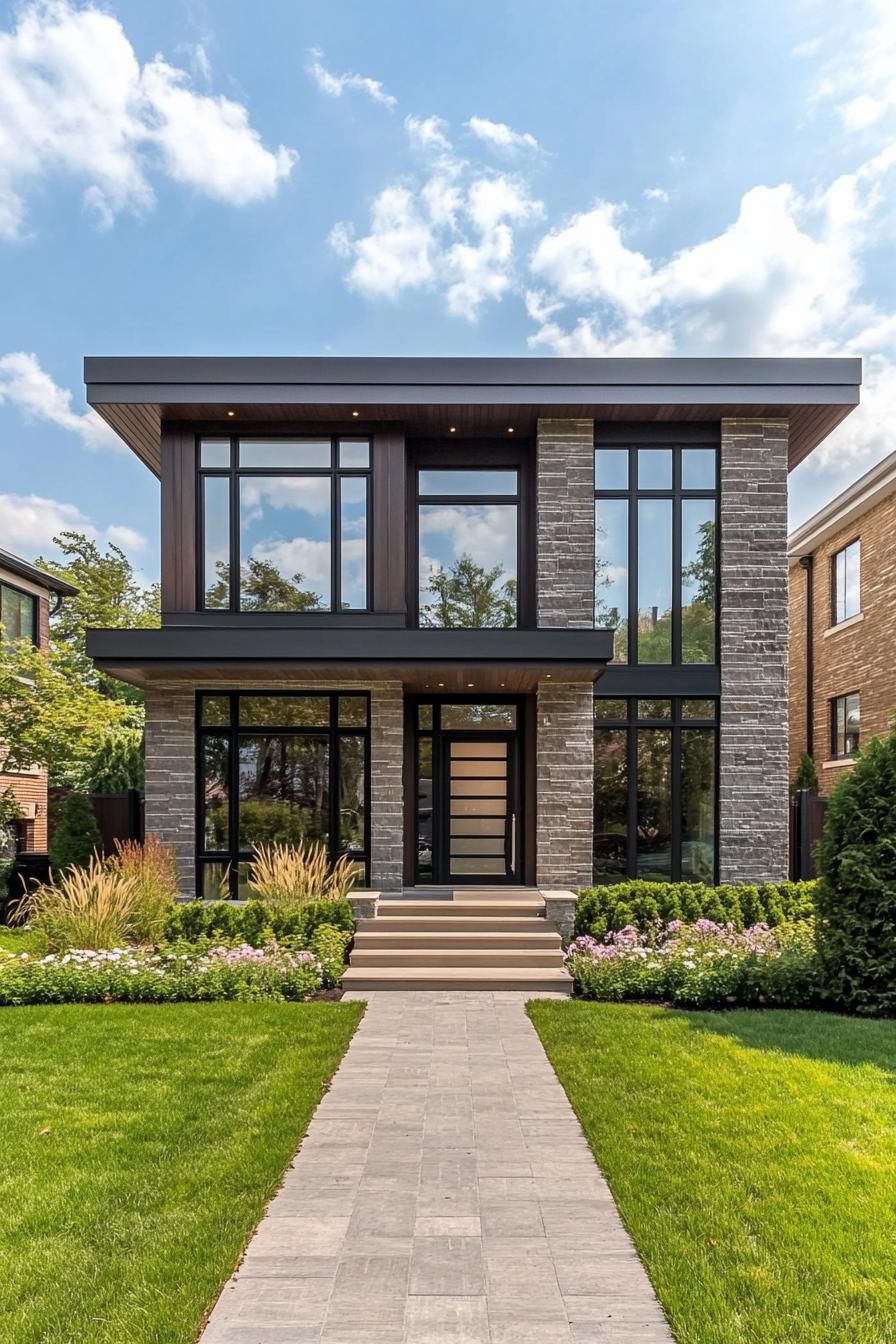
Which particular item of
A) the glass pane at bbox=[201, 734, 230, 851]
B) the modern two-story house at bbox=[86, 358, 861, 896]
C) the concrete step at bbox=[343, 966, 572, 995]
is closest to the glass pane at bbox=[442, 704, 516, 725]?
the modern two-story house at bbox=[86, 358, 861, 896]

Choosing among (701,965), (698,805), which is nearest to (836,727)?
(698,805)

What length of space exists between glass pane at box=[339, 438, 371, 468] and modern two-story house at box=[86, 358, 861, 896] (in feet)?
0.10

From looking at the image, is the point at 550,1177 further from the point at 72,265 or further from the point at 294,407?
the point at 72,265

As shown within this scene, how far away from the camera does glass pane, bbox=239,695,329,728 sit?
34.7 feet

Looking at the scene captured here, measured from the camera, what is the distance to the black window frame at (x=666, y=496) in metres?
10.8

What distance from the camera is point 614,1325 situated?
9.08ft

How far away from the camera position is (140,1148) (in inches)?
162

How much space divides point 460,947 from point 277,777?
3515 millimetres

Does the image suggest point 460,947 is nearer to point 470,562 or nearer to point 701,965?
point 701,965

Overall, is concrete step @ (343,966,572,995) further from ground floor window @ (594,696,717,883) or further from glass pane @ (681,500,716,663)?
glass pane @ (681,500,716,663)

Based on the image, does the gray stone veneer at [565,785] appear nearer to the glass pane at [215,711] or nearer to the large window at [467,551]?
the large window at [467,551]

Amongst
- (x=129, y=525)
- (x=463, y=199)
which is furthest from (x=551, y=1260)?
(x=129, y=525)

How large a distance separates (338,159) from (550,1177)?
17420 millimetres

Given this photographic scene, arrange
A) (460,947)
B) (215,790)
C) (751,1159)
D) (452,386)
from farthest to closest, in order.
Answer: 1. (215,790)
2. (452,386)
3. (460,947)
4. (751,1159)
